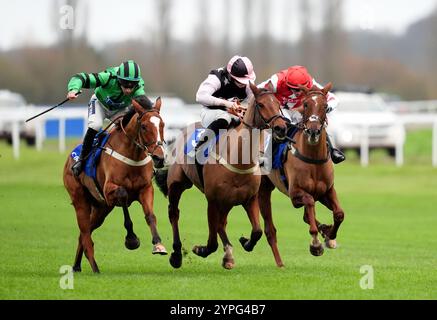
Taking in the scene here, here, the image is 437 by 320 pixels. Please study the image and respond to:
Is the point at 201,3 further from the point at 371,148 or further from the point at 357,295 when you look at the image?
the point at 357,295

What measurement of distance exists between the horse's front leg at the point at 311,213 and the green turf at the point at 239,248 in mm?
266

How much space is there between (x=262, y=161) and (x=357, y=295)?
295 centimetres

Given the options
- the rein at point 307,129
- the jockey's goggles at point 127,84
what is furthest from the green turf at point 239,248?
the jockey's goggles at point 127,84

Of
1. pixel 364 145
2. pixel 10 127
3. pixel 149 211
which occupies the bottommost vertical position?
pixel 10 127

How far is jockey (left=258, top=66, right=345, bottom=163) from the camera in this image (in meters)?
13.2

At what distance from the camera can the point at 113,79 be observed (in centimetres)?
1273

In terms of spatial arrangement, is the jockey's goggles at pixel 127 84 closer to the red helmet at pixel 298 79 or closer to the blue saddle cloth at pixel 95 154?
the blue saddle cloth at pixel 95 154

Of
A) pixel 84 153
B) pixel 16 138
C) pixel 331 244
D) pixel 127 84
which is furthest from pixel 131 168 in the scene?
pixel 16 138

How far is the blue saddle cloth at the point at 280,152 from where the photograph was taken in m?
13.4

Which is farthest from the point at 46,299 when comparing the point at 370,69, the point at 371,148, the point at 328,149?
the point at 370,69

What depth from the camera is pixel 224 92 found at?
12938mm

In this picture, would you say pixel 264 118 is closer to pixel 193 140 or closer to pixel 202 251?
pixel 193 140

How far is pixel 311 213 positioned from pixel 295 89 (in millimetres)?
1584

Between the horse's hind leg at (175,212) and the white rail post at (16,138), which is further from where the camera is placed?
the white rail post at (16,138)
